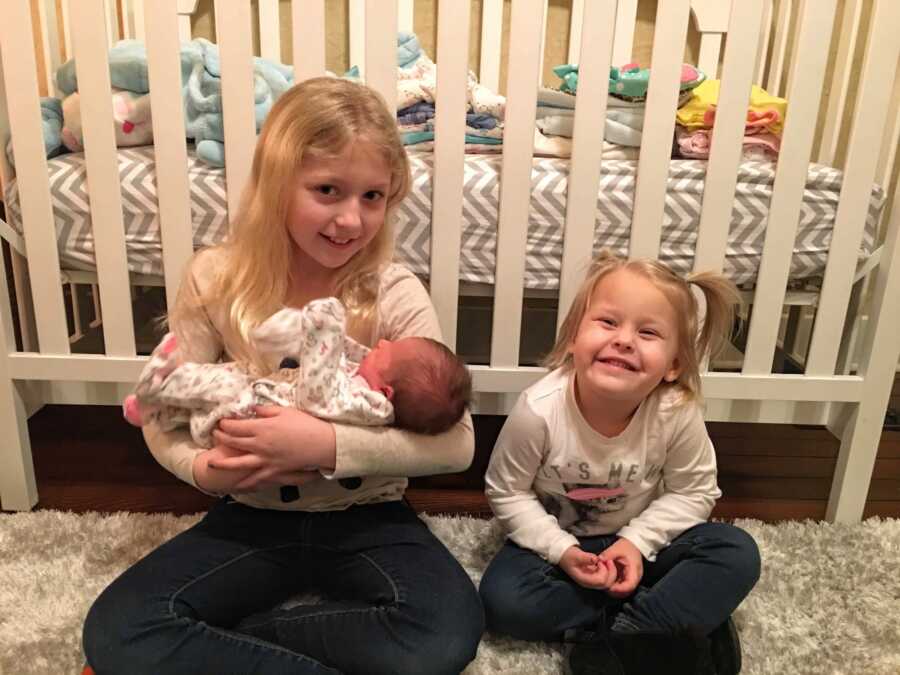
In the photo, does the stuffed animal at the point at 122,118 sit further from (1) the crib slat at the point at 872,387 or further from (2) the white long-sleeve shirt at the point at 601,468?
(1) the crib slat at the point at 872,387

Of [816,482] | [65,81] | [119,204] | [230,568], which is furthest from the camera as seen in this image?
[816,482]

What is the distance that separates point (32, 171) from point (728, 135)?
0.98 m

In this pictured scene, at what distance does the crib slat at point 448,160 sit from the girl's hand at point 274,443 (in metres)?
0.33

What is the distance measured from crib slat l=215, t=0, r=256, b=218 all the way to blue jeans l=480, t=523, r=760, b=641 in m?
0.64

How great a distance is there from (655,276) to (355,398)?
1.33 ft

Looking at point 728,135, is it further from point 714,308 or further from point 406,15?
point 406,15

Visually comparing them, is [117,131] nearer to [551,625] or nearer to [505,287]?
[505,287]

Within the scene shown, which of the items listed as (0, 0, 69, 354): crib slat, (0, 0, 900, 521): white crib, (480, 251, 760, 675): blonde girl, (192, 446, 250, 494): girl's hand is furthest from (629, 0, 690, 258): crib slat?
(0, 0, 69, 354): crib slat

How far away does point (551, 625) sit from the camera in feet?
2.99

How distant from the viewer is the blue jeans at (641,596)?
2.96 feet

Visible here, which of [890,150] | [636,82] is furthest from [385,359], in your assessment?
[890,150]

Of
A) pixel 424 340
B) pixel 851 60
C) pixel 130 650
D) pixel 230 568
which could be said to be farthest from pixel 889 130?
pixel 130 650

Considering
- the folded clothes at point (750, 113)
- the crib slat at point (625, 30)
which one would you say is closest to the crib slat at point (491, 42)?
the crib slat at point (625, 30)

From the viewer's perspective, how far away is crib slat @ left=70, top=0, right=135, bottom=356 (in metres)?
1.00
